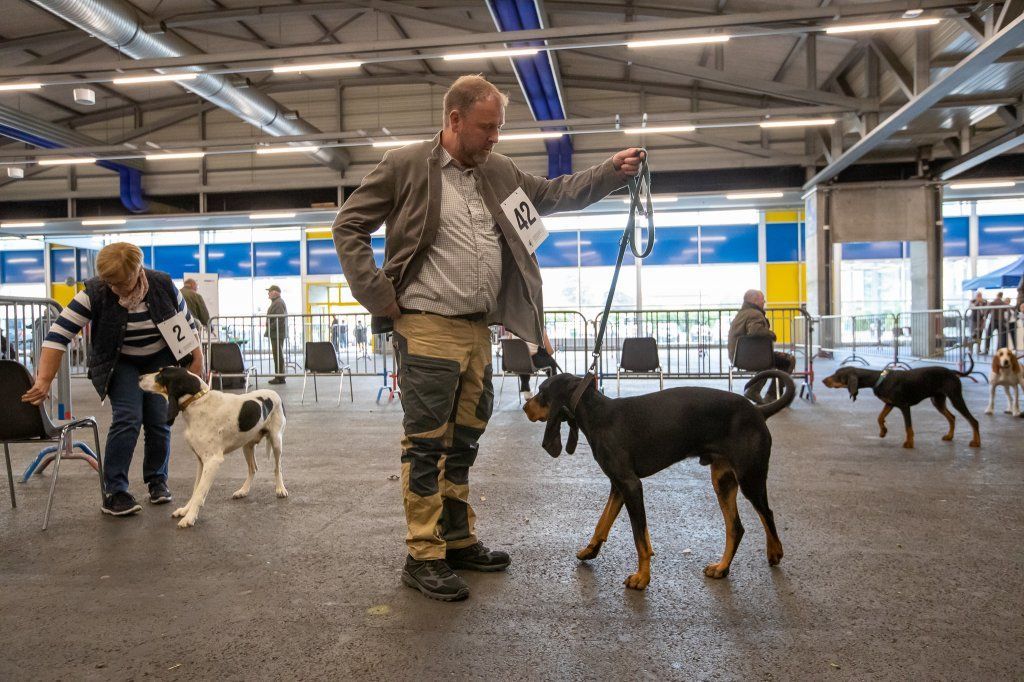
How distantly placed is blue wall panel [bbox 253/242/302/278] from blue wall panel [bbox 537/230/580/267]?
733cm

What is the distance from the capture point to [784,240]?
59.1ft

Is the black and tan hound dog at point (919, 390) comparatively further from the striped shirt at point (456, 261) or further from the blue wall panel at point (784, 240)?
the blue wall panel at point (784, 240)

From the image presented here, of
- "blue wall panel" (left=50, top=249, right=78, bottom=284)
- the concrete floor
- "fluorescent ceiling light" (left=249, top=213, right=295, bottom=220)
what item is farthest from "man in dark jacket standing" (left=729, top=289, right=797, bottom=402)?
"blue wall panel" (left=50, top=249, right=78, bottom=284)

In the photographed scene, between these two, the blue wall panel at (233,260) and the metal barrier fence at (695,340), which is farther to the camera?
the blue wall panel at (233,260)

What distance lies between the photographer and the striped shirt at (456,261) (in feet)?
7.77

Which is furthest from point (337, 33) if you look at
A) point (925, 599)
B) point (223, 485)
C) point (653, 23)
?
point (925, 599)

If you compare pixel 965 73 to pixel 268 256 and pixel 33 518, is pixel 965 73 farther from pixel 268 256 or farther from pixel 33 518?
pixel 268 256

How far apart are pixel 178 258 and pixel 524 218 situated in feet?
68.0

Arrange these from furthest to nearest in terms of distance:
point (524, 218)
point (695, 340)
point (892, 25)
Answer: point (695, 340) < point (892, 25) < point (524, 218)

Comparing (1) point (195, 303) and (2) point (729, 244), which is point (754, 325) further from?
(2) point (729, 244)

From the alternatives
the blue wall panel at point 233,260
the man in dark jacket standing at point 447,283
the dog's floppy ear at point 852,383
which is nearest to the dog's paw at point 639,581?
the man in dark jacket standing at point 447,283

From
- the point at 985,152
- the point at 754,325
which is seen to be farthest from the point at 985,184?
the point at 754,325

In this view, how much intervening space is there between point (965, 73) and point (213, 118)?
52.8ft

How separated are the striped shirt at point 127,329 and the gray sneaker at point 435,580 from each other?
208cm
